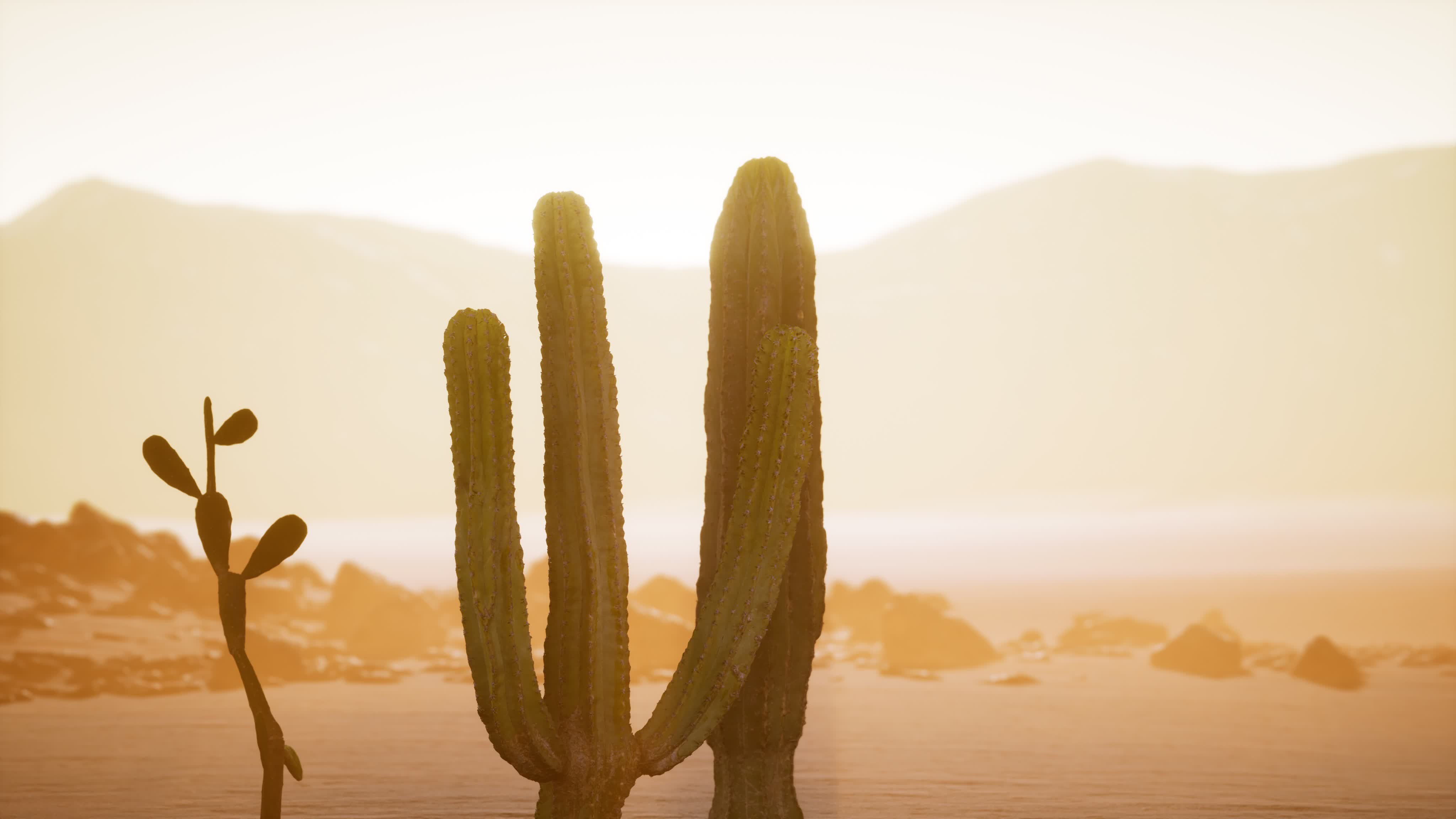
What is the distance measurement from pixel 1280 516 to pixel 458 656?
6544 cm

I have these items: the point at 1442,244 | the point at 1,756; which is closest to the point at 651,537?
the point at 1,756

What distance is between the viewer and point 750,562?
661 cm

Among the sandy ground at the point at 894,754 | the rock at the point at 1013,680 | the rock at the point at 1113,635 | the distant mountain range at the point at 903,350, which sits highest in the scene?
the distant mountain range at the point at 903,350

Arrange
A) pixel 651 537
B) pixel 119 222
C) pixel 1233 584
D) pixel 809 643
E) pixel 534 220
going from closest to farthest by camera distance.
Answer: pixel 534 220, pixel 809 643, pixel 1233 584, pixel 651 537, pixel 119 222

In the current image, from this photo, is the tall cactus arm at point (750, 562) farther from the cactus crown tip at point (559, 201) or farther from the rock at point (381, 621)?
the rock at point (381, 621)

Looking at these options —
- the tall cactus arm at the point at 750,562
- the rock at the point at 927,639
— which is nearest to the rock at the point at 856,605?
the rock at the point at 927,639

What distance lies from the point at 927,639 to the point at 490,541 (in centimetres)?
1349

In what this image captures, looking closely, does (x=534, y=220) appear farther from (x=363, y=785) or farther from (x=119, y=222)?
(x=119, y=222)

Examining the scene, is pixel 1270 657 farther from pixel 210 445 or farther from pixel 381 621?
pixel 210 445

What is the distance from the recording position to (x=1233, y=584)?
3469 centimetres

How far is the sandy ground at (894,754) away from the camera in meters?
9.21

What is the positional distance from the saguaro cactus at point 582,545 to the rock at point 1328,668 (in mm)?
12306

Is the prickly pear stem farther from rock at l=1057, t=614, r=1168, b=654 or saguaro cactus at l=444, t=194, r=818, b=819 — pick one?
rock at l=1057, t=614, r=1168, b=654

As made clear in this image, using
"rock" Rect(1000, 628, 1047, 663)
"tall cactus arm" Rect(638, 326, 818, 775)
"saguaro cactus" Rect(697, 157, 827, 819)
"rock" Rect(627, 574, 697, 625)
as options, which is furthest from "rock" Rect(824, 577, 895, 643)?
"tall cactus arm" Rect(638, 326, 818, 775)
